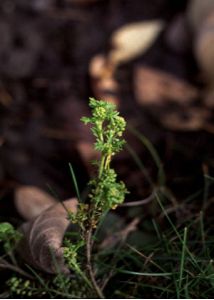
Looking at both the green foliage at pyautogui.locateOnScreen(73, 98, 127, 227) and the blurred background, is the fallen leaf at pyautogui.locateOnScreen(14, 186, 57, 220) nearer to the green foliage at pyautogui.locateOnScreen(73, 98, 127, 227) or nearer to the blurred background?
the blurred background

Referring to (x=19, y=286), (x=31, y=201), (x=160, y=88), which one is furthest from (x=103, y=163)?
(x=160, y=88)

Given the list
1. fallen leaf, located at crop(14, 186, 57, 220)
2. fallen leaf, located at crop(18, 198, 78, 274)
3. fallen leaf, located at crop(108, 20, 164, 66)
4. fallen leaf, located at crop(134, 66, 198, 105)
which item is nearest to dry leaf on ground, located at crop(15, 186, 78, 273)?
fallen leaf, located at crop(18, 198, 78, 274)

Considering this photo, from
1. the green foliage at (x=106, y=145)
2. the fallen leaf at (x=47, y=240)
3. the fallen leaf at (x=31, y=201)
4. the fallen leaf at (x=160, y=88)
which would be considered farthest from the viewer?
the fallen leaf at (x=160, y=88)

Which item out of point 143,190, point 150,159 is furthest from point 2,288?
point 150,159

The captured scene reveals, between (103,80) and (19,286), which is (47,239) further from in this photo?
(103,80)

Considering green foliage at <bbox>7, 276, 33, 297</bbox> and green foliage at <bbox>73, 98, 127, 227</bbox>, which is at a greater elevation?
green foliage at <bbox>73, 98, 127, 227</bbox>

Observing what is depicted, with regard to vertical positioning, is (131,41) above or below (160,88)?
above

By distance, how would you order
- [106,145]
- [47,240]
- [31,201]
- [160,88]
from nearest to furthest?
[106,145] < [47,240] < [31,201] < [160,88]

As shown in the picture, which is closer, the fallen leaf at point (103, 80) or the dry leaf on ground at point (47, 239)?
the dry leaf on ground at point (47, 239)

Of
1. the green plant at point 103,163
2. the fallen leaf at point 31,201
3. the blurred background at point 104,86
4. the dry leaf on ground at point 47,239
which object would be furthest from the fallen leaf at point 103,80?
the green plant at point 103,163

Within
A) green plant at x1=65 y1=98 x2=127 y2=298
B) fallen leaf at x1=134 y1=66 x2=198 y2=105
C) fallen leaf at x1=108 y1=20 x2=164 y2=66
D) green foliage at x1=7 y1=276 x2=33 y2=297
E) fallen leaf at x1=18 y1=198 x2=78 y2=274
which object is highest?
fallen leaf at x1=108 y1=20 x2=164 y2=66

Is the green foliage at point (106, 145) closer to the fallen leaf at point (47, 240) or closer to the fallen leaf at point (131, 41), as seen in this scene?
the fallen leaf at point (47, 240)
